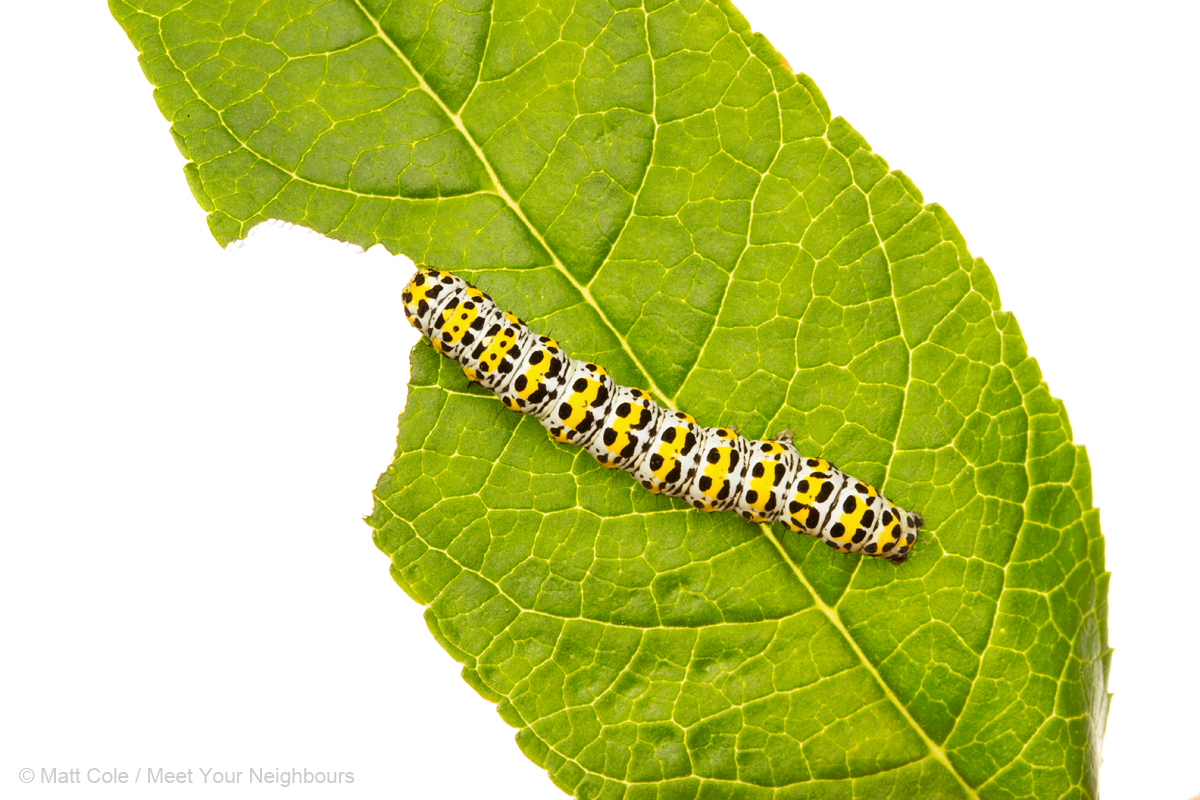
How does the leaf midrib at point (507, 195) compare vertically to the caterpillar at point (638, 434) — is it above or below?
above

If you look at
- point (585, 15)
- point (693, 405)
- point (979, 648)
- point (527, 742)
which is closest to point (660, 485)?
point (693, 405)

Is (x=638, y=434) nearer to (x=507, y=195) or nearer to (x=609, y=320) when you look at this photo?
(x=609, y=320)

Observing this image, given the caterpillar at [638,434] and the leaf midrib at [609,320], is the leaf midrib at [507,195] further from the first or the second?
the caterpillar at [638,434]

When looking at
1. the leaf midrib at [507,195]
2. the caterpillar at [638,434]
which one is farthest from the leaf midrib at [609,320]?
the caterpillar at [638,434]

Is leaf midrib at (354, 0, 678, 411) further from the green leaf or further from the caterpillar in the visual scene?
the caterpillar

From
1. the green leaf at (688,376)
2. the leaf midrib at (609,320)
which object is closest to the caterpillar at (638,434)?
the green leaf at (688,376)

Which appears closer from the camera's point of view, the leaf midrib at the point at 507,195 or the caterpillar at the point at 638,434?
the leaf midrib at the point at 507,195

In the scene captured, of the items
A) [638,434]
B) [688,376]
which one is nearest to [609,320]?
[688,376]
